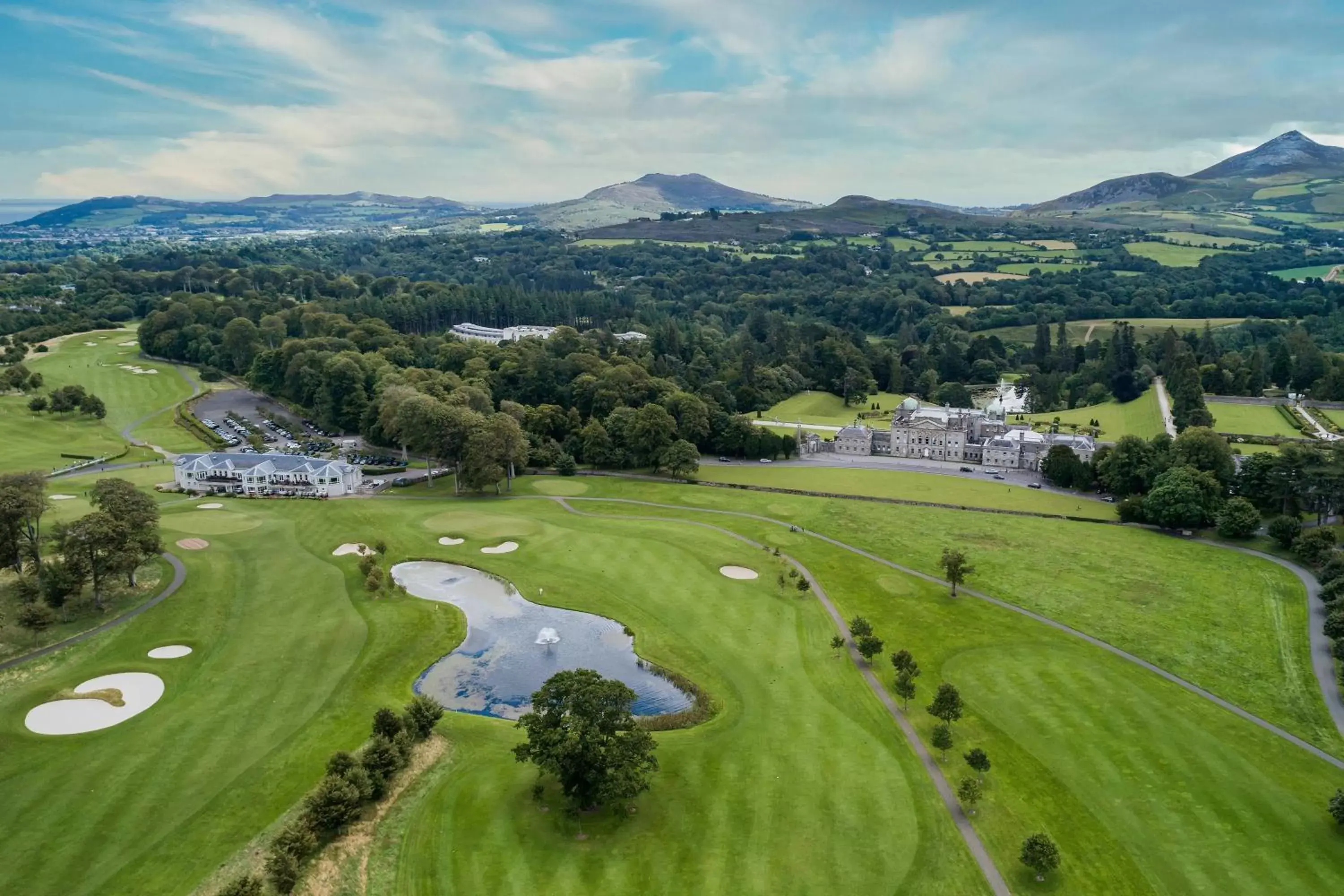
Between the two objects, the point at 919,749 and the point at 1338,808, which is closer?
the point at 1338,808

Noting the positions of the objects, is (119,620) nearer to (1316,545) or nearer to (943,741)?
(943,741)

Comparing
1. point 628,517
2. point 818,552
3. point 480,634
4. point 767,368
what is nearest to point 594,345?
point 767,368

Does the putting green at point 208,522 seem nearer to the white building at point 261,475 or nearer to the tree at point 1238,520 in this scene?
the white building at point 261,475

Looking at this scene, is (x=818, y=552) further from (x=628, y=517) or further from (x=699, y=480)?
(x=699, y=480)

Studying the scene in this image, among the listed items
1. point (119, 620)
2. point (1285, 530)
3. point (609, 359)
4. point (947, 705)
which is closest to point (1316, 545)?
point (1285, 530)

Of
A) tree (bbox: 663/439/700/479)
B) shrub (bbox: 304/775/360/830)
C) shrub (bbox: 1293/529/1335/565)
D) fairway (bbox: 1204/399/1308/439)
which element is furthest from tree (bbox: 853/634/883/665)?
fairway (bbox: 1204/399/1308/439)

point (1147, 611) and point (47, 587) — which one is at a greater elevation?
point (47, 587)

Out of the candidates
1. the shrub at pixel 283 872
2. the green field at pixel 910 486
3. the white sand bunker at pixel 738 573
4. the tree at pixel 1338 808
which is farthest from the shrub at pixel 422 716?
the green field at pixel 910 486
